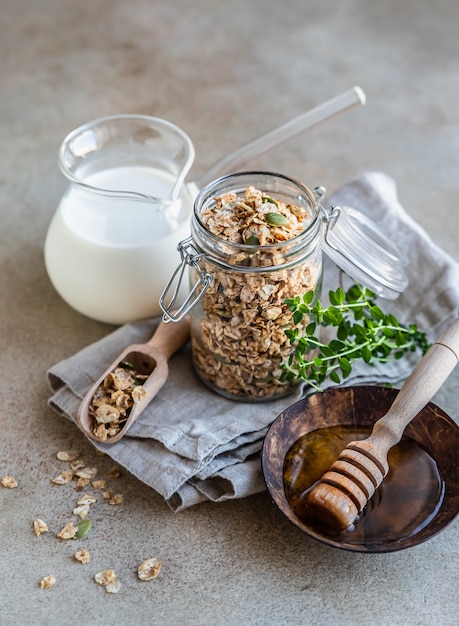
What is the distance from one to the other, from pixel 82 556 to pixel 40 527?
8 cm

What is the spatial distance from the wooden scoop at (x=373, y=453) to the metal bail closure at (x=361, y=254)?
133 mm

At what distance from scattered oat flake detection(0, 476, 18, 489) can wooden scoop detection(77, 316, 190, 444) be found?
124 mm

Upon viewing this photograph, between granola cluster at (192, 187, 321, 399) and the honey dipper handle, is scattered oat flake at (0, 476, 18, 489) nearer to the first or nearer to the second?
granola cluster at (192, 187, 321, 399)

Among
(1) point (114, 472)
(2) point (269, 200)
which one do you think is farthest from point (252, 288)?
(1) point (114, 472)

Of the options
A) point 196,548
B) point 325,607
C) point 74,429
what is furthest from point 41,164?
point 325,607

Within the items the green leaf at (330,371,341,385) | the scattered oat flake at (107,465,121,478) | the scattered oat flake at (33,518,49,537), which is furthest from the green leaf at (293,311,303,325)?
the scattered oat flake at (33,518,49,537)

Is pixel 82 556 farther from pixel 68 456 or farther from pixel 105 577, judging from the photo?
pixel 68 456

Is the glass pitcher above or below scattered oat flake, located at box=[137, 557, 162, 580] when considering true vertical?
above

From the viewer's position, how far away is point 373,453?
1.10 meters

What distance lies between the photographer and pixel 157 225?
4.35ft

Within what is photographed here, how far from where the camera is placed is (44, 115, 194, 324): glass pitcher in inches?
52.0

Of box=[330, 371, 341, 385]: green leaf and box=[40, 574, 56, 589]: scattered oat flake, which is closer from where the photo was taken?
box=[40, 574, 56, 589]: scattered oat flake

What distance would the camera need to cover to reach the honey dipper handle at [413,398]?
112 cm

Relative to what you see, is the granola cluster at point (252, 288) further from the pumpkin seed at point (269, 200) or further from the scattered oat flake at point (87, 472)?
the scattered oat flake at point (87, 472)
